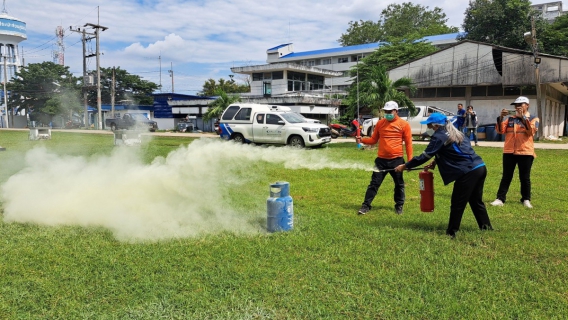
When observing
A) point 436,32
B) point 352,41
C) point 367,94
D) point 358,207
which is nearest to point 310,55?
point 352,41

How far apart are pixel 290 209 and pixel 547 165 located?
426 inches

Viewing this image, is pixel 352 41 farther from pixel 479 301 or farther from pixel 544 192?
pixel 479 301

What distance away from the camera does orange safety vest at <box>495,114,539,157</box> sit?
7.31 metres

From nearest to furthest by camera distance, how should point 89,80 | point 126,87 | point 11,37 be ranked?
point 89,80, point 126,87, point 11,37

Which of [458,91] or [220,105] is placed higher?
[458,91]

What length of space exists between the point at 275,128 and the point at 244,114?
148cm

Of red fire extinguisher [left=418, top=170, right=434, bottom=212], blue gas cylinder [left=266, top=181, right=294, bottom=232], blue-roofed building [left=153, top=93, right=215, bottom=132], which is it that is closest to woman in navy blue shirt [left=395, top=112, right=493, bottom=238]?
red fire extinguisher [left=418, top=170, right=434, bottom=212]

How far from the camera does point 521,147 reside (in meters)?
7.34

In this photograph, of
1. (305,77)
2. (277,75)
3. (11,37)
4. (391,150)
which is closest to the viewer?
(391,150)

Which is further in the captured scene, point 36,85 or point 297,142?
point 36,85

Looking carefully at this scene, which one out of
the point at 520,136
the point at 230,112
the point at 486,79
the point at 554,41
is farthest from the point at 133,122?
the point at 554,41

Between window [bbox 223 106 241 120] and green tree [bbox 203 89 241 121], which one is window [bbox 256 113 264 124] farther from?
green tree [bbox 203 89 241 121]

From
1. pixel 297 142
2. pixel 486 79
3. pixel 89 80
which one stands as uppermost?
pixel 89 80

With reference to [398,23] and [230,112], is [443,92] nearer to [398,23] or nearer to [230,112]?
[230,112]
